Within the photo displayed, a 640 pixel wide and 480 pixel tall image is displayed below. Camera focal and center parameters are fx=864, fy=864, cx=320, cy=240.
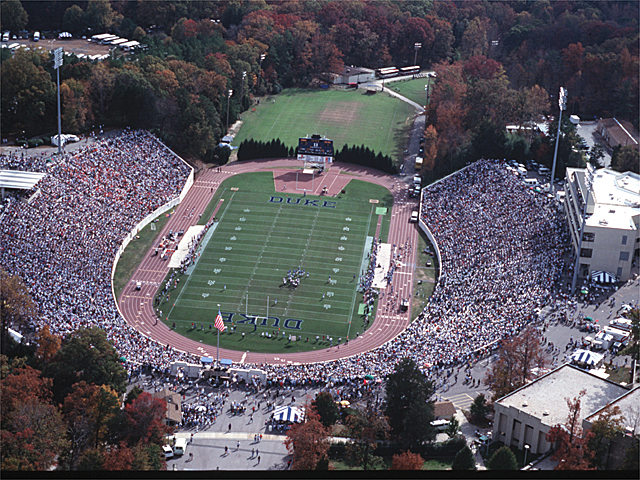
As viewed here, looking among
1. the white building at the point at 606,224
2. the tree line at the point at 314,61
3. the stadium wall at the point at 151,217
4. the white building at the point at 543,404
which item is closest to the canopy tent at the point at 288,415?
the white building at the point at 543,404

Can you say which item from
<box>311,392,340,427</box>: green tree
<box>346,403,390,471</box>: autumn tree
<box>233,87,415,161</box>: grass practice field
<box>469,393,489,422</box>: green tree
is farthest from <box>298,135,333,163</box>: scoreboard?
<box>346,403,390,471</box>: autumn tree

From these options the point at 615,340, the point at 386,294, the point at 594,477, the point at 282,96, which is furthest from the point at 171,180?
the point at 594,477

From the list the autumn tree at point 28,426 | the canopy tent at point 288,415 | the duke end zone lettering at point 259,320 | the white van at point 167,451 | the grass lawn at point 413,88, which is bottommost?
the grass lawn at point 413,88

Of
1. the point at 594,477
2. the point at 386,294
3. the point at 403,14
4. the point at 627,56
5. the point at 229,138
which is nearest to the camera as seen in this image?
the point at 594,477

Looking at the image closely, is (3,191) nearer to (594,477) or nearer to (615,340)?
(615,340)

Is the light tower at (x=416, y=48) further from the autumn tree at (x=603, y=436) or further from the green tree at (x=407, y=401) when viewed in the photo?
the autumn tree at (x=603, y=436)

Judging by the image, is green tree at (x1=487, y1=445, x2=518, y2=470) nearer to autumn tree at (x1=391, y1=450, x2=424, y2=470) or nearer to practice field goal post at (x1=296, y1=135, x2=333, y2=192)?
autumn tree at (x1=391, y1=450, x2=424, y2=470)
